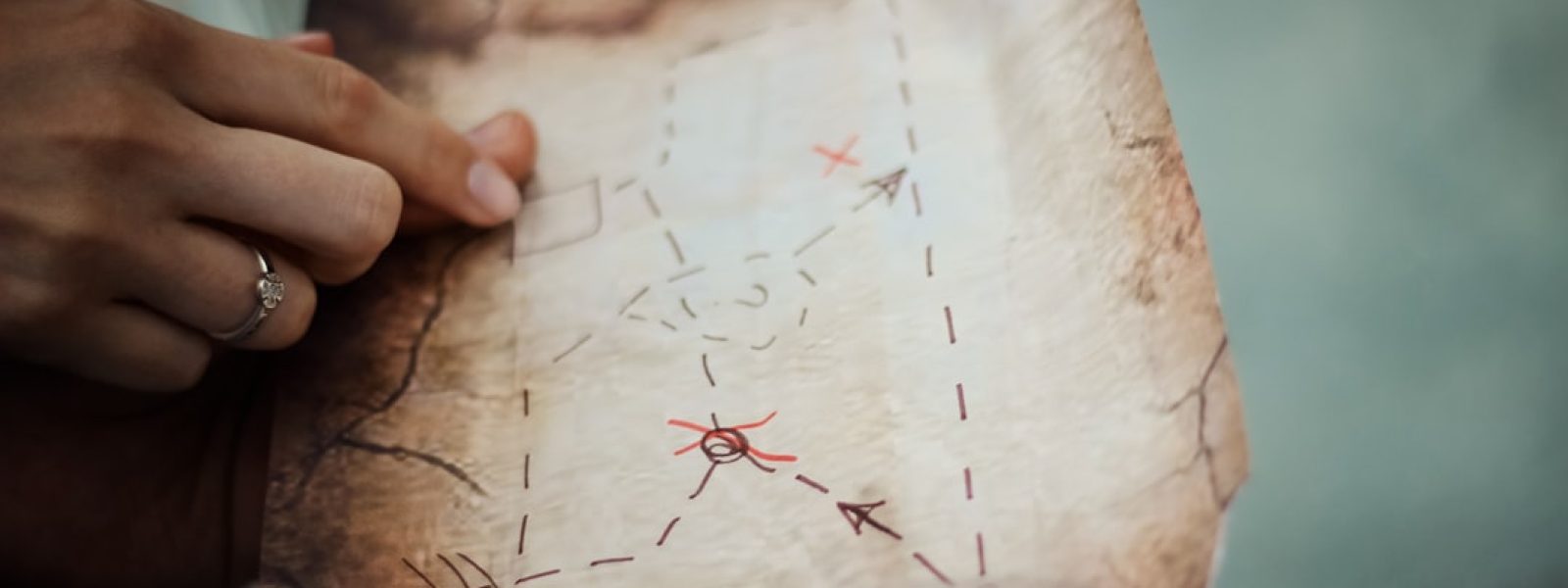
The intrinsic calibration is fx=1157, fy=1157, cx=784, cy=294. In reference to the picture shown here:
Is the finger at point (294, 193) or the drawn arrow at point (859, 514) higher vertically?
the finger at point (294, 193)

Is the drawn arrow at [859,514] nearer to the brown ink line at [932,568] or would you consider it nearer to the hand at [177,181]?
the brown ink line at [932,568]

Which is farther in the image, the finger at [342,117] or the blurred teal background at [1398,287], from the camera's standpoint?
the finger at [342,117]

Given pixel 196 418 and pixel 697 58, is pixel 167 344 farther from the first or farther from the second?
pixel 697 58

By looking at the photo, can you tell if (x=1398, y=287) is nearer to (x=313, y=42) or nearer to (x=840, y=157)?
(x=840, y=157)

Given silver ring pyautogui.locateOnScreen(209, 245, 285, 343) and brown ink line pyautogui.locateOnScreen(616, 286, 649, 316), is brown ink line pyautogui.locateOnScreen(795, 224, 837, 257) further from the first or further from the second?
silver ring pyautogui.locateOnScreen(209, 245, 285, 343)

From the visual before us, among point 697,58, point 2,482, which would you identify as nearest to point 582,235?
point 697,58

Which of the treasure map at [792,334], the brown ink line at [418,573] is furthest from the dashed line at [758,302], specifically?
the brown ink line at [418,573]

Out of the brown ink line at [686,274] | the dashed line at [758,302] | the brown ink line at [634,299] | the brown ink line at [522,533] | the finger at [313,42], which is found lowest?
the brown ink line at [522,533]
